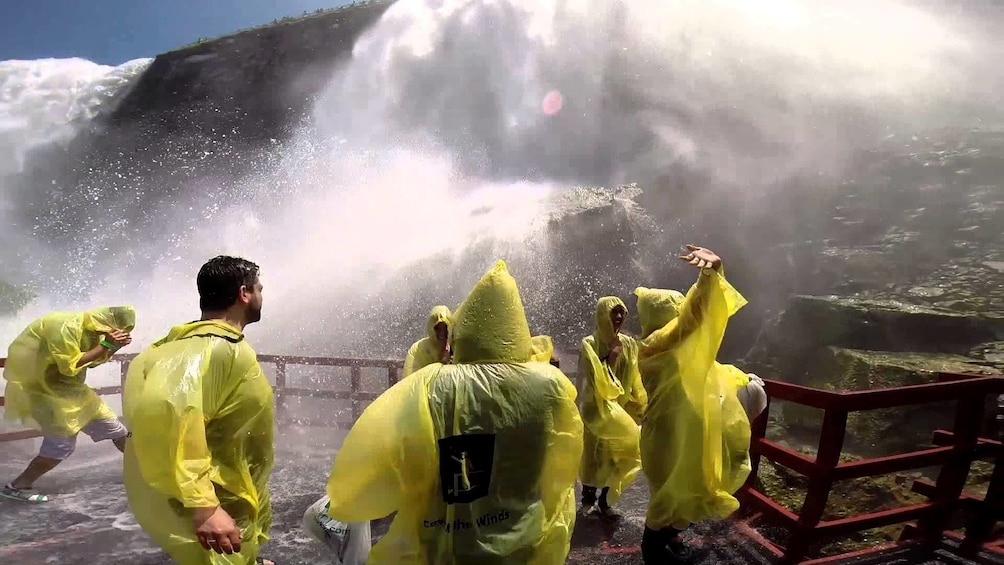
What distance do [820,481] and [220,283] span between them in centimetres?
341

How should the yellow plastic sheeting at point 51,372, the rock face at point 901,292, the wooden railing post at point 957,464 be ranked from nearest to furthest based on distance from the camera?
the wooden railing post at point 957,464 → the yellow plastic sheeting at point 51,372 → the rock face at point 901,292

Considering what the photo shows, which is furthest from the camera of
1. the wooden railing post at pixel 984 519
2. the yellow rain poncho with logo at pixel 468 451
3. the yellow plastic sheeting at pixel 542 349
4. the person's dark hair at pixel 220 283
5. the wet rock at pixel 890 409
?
the wet rock at pixel 890 409

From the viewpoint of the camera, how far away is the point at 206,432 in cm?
202

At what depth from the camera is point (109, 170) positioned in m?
32.4

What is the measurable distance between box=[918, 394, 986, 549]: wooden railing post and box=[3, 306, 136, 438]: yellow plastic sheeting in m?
6.57

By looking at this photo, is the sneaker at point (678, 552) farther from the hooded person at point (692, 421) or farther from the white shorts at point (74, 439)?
the white shorts at point (74, 439)

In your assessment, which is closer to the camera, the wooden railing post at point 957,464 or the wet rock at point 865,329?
the wooden railing post at point 957,464

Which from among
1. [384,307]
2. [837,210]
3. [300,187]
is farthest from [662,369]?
[300,187]

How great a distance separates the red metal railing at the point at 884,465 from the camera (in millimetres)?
3217

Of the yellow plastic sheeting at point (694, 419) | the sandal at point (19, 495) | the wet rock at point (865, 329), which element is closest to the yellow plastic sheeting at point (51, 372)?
the sandal at point (19, 495)

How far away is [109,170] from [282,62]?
12316mm

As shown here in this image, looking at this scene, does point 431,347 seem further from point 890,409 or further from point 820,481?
point 890,409

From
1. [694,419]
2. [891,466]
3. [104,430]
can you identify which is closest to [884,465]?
[891,466]

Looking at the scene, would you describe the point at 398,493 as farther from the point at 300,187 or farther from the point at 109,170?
the point at 109,170
